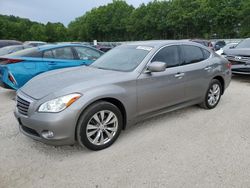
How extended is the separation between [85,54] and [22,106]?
370cm

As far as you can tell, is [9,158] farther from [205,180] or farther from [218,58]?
[218,58]

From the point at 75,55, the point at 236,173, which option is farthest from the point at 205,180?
the point at 75,55

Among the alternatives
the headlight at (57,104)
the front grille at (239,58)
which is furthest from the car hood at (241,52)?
the headlight at (57,104)

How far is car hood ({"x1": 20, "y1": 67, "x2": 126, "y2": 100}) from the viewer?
3213mm

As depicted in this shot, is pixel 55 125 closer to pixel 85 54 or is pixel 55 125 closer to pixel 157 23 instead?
pixel 85 54

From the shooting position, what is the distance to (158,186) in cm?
264

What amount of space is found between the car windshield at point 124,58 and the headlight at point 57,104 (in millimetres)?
1130

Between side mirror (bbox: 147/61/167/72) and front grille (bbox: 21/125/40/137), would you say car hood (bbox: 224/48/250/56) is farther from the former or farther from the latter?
front grille (bbox: 21/125/40/137)

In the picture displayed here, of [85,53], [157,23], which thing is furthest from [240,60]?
[157,23]

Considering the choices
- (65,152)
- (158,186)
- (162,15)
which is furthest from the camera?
(162,15)

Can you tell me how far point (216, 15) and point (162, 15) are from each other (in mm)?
13724

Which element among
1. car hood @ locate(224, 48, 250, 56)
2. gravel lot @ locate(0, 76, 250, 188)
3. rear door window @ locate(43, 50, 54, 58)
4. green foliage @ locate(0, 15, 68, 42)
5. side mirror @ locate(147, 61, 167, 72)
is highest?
green foliage @ locate(0, 15, 68, 42)

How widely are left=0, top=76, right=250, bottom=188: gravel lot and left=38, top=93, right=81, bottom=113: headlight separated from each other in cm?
71

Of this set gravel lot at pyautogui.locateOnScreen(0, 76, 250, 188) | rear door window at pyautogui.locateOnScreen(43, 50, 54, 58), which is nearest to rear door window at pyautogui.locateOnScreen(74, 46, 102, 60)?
rear door window at pyautogui.locateOnScreen(43, 50, 54, 58)
